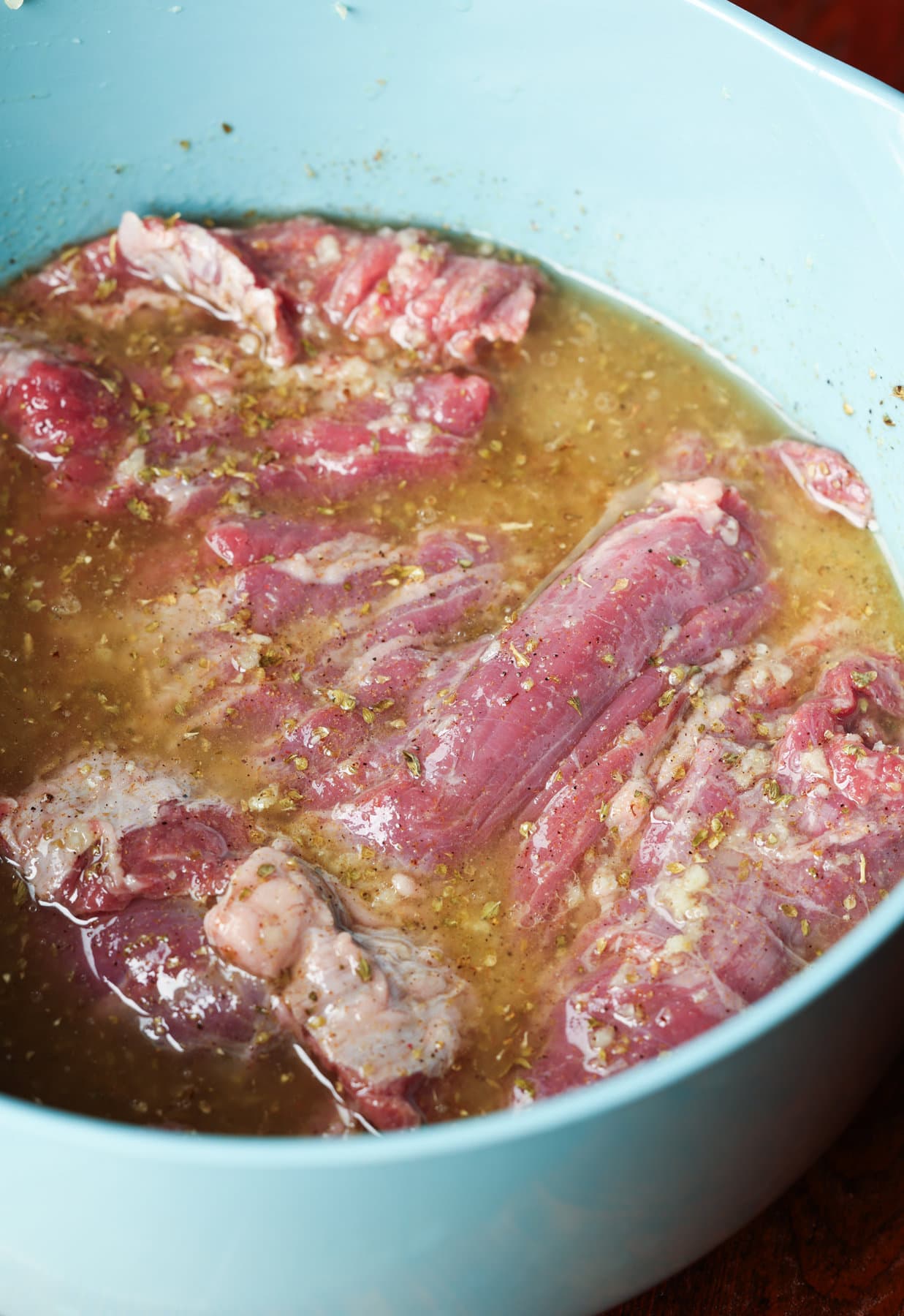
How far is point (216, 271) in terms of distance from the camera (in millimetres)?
3021

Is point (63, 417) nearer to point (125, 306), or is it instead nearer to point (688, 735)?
point (125, 306)

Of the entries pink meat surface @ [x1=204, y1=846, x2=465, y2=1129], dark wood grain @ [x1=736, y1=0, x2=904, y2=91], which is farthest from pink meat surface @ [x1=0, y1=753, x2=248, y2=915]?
dark wood grain @ [x1=736, y1=0, x2=904, y2=91]

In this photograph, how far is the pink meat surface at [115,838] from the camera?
7.21 ft

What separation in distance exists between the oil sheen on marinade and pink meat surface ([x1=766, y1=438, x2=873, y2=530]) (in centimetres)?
3

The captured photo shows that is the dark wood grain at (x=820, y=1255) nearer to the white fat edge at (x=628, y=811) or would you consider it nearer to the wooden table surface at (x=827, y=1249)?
the wooden table surface at (x=827, y=1249)

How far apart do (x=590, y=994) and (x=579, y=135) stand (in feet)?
6.33

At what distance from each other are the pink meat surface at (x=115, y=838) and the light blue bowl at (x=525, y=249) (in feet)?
2.19

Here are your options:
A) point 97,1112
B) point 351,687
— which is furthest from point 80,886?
point 351,687

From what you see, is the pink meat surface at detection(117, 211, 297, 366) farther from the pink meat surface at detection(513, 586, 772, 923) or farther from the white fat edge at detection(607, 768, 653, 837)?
the white fat edge at detection(607, 768, 653, 837)

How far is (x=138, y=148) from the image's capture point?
3.07 m

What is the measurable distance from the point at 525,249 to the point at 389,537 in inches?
36.9

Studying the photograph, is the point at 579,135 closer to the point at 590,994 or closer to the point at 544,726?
the point at 544,726

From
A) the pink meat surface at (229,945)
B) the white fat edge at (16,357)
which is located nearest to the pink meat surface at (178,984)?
the pink meat surface at (229,945)

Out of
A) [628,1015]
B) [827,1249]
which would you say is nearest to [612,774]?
[628,1015]
